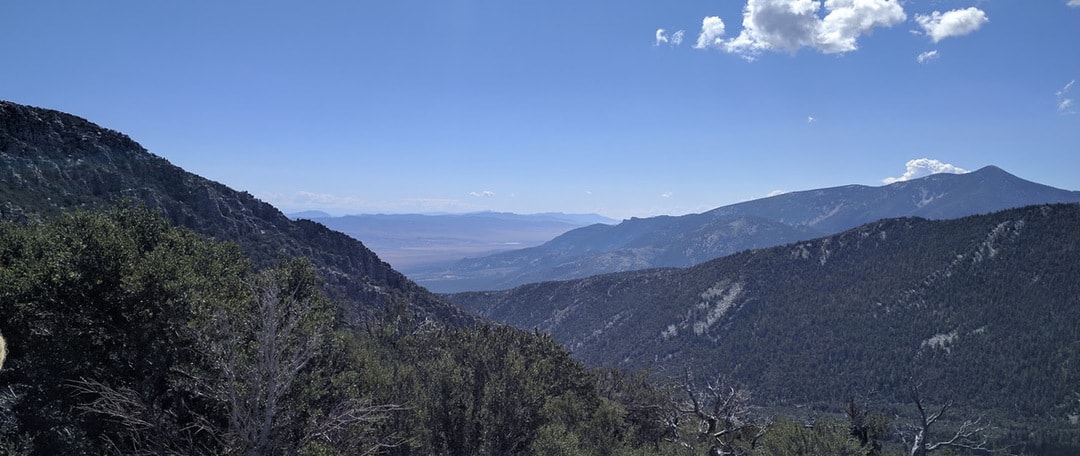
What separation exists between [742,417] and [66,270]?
28.5m

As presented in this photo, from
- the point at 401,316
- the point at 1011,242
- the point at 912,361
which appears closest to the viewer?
the point at 401,316

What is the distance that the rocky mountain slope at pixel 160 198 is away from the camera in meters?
43.7

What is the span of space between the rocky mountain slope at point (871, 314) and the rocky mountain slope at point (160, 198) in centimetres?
7652

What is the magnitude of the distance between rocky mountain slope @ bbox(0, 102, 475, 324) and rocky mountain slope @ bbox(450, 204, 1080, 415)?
76.5 m

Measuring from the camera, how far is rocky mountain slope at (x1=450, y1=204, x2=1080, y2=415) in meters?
96.3

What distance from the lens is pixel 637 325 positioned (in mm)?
150000

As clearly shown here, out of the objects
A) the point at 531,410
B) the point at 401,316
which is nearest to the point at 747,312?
the point at 401,316

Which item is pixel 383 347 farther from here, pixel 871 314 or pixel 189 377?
pixel 871 314

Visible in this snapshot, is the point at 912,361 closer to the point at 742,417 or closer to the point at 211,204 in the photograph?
the point at 742,417

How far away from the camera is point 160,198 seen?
182 feet

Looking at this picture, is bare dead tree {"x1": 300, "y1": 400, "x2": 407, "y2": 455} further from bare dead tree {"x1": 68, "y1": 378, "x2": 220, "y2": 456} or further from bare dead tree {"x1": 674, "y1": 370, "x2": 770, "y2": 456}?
bare dead tree {"x1": 674, "y1": 370, "x2": 770, "y2": 456}

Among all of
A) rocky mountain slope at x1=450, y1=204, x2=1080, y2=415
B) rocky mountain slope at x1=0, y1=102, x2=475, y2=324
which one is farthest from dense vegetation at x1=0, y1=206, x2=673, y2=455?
rocky mountain slope at x1=450, y1=204, x2=1080, y2=415

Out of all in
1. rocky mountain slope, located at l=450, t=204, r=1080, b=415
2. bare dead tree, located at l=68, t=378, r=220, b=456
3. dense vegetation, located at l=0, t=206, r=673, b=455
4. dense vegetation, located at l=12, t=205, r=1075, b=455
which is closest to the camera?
bare dead tree, located at l=68, t=378, r=220, b=456

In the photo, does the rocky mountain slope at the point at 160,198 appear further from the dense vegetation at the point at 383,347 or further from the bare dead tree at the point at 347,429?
the bare dead tree at the point at 347,429
